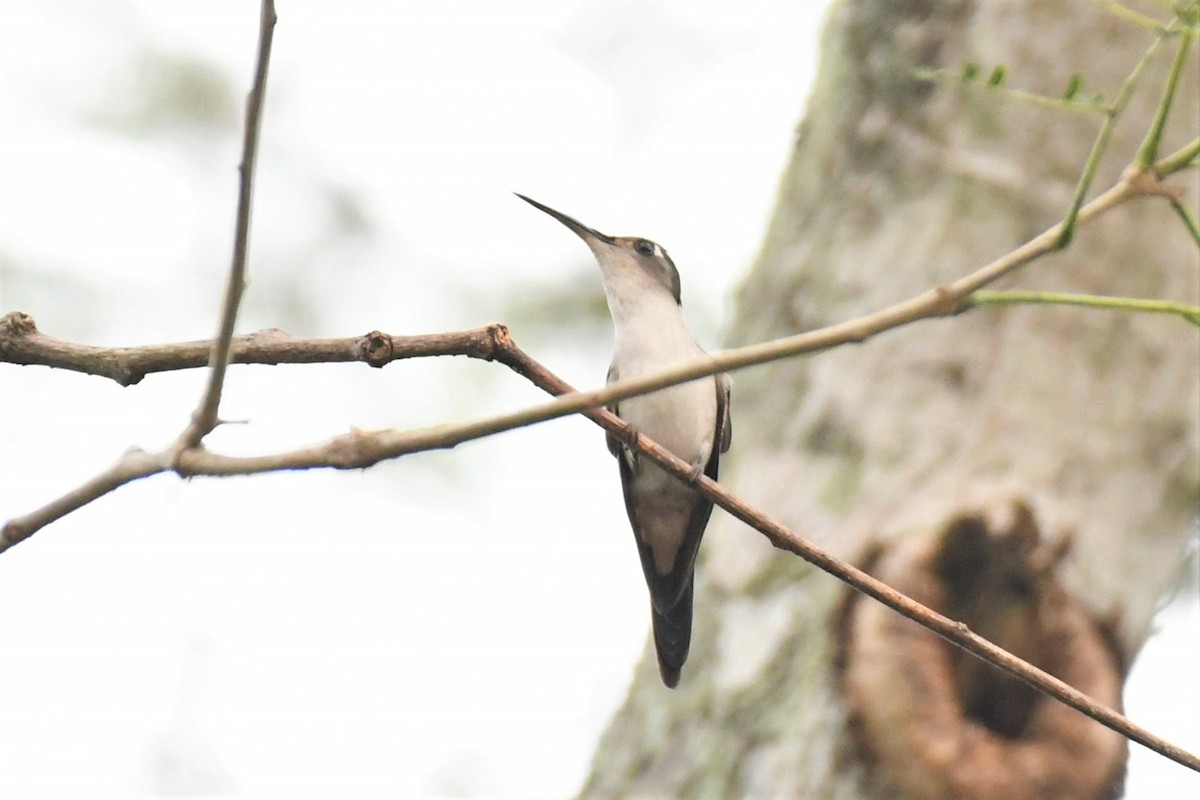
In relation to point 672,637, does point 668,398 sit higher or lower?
higher

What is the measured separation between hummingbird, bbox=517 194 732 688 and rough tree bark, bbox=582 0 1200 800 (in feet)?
0.67

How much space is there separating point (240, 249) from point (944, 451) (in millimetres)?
3277

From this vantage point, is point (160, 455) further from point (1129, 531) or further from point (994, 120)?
point (994, 120)

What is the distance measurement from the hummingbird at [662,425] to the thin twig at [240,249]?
9.17ft

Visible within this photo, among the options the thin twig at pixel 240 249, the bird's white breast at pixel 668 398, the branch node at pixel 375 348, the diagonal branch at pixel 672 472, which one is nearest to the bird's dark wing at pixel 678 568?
the bird's white breast at pixel 668 398

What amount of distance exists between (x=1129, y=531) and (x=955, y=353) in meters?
0.84

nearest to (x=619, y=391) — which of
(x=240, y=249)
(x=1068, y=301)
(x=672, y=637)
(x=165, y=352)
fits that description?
(x=240, y=249)

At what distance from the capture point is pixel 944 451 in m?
4.57

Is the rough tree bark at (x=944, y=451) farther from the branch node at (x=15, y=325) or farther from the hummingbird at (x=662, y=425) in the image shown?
the branch node at (x=15, y=325)

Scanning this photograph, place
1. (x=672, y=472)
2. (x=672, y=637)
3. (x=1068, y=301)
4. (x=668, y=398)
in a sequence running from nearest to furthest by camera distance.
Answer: (x=1068, y=301) → (x=672, y=472) → (x=672, y=637) → (x=668, y=398)

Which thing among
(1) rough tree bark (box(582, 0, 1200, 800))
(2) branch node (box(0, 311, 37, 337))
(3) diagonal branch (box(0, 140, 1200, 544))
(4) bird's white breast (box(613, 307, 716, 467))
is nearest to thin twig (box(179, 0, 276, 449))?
(3) diagonal branch (box(0, 140, 1200, 544))

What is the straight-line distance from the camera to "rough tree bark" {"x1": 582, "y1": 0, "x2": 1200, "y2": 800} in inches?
164

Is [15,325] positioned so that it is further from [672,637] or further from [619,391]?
[672,637]

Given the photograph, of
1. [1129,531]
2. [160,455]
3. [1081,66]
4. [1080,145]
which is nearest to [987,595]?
[1129,531]
